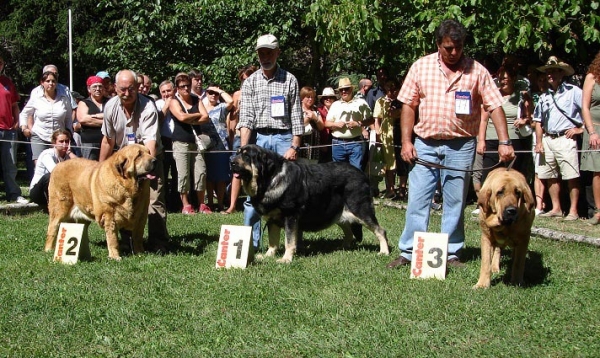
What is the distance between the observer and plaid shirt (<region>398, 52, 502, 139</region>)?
20.2ft

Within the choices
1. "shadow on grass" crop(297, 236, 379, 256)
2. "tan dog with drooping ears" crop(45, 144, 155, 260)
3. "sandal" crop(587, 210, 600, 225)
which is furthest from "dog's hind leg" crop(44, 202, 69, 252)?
"sandal" crop(587, 210, 600, 225)

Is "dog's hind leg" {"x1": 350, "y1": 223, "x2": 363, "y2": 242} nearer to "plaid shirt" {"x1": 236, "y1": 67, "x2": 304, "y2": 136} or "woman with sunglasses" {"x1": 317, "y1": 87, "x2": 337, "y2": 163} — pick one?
"plaid shirt" {"x1": 236, "y1": 67, "x2": 304, "y2": 136}

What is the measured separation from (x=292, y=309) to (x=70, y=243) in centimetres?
271

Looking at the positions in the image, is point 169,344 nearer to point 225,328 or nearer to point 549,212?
point 225,328

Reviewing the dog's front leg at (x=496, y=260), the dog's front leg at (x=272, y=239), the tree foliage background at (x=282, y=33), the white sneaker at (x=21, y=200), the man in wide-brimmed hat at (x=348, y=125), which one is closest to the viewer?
the dog's front leg at (x=496, y=260)

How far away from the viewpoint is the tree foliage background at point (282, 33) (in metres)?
9.34

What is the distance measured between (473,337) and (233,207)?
690 centimetres

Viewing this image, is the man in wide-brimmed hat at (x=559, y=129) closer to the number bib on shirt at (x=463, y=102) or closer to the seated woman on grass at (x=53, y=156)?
the number bib on shirt at (x=463, y=102)

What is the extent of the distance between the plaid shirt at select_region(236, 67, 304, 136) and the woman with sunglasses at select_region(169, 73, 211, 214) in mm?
3154

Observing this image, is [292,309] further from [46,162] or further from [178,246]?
[46,162]

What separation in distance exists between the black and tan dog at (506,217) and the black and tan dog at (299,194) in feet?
6.18

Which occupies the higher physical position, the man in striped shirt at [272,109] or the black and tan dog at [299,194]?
the man in striped shirt at [272,109]

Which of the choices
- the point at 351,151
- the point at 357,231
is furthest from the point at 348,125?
the point at 357,231

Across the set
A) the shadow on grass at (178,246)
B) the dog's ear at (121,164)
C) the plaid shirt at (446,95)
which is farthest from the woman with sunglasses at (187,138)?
the plaid shirt at (446,95)
